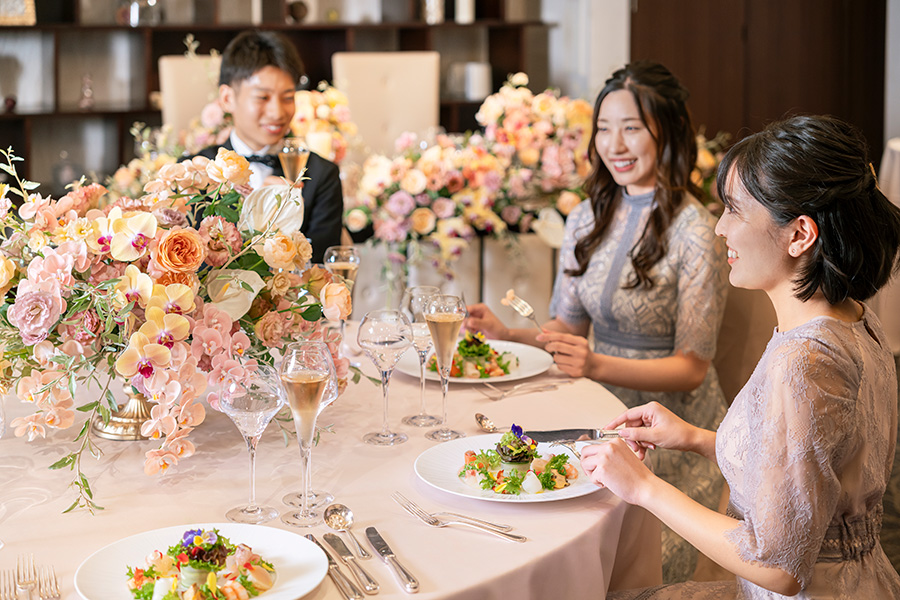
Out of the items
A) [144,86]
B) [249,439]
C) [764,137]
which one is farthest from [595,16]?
[249,439]

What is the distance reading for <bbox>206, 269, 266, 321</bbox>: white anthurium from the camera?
4.59ft

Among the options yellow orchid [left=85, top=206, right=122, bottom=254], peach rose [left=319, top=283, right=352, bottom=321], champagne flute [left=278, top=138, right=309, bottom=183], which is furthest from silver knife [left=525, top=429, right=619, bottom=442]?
champagne flute [left=278, top=138, right=309, bottom=183]

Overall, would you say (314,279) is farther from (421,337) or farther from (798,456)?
(798,456)

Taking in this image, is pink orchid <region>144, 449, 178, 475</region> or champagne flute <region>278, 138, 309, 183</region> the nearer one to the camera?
pink orchid <region>144, 449, 178, 475</region>

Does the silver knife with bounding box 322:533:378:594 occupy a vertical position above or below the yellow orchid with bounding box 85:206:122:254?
below

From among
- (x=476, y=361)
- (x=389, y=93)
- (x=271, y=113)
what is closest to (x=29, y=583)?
(x=476, y=361)

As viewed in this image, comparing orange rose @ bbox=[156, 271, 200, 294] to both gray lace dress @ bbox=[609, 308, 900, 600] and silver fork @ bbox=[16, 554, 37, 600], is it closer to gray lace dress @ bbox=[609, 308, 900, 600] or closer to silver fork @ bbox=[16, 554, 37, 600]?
silver fork @ bbox=[16, 554, 37, 600]

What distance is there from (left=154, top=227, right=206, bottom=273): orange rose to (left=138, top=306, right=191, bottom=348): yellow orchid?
0.07m

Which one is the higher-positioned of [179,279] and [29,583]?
[179,279]

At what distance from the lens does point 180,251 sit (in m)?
1.33

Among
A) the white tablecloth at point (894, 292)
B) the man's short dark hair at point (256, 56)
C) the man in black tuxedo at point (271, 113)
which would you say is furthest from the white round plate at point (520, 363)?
the white tablecloth at point (894, 292)

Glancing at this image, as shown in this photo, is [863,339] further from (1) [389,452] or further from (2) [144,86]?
(2) [144,86]

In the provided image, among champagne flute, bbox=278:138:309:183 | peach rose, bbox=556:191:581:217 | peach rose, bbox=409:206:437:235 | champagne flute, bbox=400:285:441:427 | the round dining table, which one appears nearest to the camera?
the round dining table

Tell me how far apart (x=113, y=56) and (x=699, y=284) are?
472 centimetres
